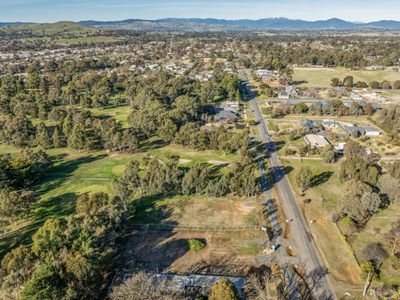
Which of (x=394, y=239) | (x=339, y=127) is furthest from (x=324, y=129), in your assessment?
(x=394, y=239)

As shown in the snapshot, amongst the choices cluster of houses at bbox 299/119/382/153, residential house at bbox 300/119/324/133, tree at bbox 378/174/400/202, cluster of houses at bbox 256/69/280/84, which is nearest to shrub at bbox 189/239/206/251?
tree at bbox 378/174/400/202

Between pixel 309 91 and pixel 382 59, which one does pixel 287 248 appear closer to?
pixel 309 91

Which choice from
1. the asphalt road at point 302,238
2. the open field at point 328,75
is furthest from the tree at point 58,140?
the open field at point 328,75

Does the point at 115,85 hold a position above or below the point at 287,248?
above

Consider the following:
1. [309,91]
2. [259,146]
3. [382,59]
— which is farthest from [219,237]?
[382,59]

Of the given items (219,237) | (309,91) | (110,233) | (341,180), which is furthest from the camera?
(309,91)

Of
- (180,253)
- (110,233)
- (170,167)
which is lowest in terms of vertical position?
(180,253)

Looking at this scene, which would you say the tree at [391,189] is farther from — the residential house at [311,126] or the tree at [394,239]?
the residential house at [311,126]
